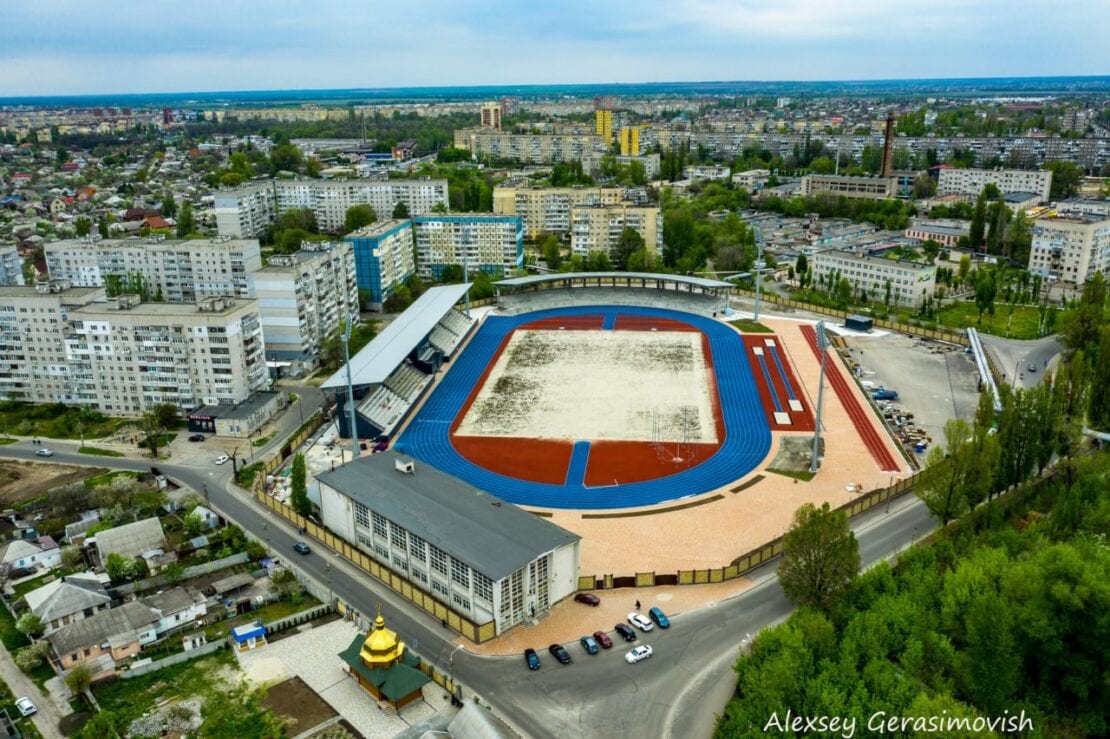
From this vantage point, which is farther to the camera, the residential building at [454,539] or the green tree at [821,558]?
the residential building at [454,539]

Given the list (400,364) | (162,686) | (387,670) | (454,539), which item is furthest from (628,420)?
(162,686)

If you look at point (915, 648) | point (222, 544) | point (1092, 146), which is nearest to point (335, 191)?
point (222, 544)

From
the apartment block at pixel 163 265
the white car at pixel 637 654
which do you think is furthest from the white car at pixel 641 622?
the apartment block at pixel 163 265

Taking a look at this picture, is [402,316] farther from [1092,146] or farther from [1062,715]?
[1092,146]

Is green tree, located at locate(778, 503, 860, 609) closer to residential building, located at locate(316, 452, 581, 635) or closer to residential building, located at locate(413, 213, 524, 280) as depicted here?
residential building, located at locate(316, 452, 581, 635)

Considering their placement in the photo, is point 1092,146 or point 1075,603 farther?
point 1092,146

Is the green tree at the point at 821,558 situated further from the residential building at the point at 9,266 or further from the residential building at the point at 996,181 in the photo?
the residential building at the point at 996,181
